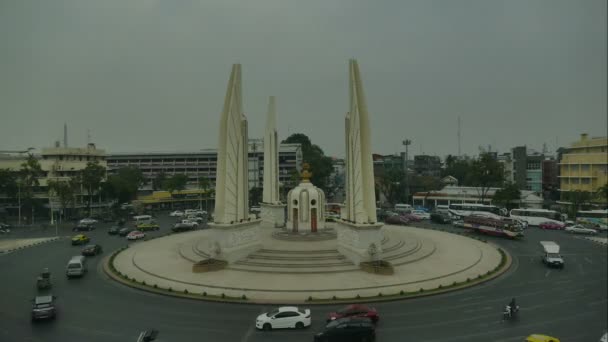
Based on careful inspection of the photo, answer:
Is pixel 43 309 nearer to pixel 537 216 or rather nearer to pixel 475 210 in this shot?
pixel 537 216

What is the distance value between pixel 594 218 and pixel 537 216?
20.2 ft

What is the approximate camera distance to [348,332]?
53.4 feet

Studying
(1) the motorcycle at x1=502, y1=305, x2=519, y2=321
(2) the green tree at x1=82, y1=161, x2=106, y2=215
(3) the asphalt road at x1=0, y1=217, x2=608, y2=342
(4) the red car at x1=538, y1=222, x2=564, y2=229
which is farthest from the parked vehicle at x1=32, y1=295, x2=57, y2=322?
(4) the red car at x1=538, y1=222, x2=564, y2=229

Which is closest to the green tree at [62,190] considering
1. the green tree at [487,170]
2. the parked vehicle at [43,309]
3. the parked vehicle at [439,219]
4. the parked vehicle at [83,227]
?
the parked vehicle at [83,227]

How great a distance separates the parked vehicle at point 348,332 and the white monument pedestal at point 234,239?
→ 504 inches

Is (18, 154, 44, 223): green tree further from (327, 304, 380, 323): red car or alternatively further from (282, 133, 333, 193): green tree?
(327, 304, 380, 323): red car

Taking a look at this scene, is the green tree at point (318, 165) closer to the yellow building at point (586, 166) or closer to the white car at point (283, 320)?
the yellow building at point (586, 166)

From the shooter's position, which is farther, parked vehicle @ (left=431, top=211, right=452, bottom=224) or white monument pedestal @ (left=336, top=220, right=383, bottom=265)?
parked vehicle @ (left=431, top=211, right=452, bottom=224)

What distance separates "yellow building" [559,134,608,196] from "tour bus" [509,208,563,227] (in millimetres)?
7704

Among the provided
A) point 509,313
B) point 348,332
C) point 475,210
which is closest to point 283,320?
point 348,332

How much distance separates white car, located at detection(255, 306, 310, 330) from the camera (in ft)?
58.4

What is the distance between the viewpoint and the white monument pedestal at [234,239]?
27766 mm

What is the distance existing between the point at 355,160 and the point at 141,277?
17063mm

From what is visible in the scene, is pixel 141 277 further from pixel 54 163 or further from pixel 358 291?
pixel 54 163
